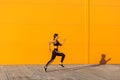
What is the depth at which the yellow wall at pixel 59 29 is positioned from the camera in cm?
2366

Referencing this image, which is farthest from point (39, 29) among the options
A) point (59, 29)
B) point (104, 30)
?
point (104, 30)

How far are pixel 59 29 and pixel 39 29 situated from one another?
1.01 m

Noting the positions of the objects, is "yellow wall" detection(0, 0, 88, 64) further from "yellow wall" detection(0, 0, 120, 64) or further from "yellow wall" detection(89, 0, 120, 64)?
"yellow wall" detection(89, 0, 120, 64)

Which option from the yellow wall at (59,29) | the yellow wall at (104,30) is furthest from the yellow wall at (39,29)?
the yellow wall at (104,30)

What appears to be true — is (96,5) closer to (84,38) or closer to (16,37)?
(84,38)

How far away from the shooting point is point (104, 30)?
79.9 ft

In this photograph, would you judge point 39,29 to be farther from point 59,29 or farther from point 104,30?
point 104,30

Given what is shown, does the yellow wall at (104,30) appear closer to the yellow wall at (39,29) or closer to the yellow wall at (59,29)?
the yellow wall at (59,29)

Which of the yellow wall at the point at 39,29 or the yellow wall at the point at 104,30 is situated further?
the yellow wall at the point at 104,30

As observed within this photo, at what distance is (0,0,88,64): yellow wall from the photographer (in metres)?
23.6

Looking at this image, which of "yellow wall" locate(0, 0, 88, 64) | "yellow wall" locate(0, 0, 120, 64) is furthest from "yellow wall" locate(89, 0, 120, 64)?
"yellow wall" locate(0, 0, 88, 64)

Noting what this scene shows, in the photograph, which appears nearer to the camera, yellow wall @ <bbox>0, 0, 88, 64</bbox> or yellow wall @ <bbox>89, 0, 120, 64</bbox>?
yellow wall @ <bbox>0, 0, 88, 64</bbox>

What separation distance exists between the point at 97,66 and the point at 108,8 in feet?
10.2

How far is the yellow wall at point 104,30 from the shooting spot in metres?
24.3
